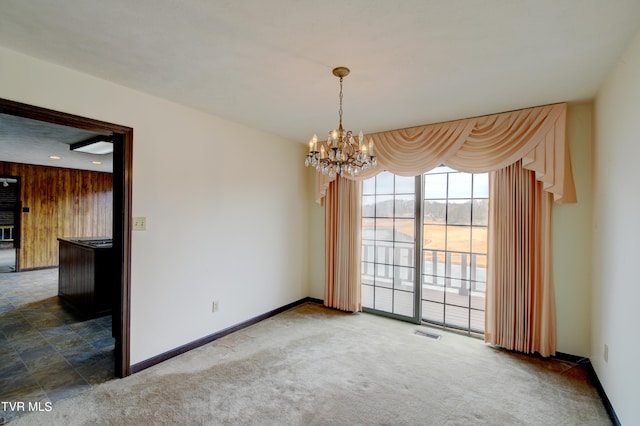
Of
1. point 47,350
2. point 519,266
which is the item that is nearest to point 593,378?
point 519,266

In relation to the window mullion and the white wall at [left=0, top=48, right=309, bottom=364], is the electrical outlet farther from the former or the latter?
the window mullion

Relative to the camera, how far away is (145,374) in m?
2.76

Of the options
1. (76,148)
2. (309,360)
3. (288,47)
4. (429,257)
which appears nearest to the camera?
(288,47)

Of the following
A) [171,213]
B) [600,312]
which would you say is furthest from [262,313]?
[600,312]

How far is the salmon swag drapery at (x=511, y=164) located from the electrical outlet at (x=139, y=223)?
2824mm

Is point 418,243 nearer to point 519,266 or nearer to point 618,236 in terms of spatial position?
point 519,266

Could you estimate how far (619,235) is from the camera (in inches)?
85.9

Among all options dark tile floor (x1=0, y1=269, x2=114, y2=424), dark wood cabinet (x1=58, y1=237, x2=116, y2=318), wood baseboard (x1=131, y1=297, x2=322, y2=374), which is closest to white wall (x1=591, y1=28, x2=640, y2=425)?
wood baseboard (x1=131, y1=297, x2=322, y2=374)

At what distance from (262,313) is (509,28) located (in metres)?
3.92

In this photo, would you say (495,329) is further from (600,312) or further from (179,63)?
(179,63)

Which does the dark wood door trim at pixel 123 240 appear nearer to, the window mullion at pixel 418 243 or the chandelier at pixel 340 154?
the chandelier at pixel 340 154

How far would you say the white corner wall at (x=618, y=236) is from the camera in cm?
189

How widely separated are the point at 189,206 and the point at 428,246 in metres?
2.97

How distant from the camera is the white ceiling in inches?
65.3
